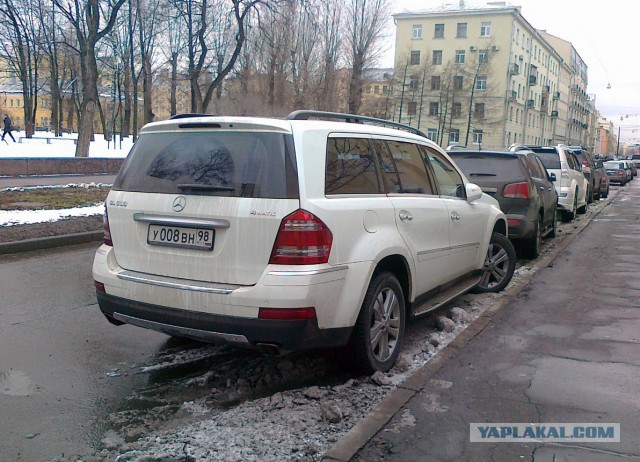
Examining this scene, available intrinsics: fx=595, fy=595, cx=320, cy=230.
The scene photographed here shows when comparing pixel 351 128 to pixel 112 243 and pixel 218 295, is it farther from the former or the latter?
pixel 112 243

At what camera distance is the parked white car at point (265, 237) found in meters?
3.55

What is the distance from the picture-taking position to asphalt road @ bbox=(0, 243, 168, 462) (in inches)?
133

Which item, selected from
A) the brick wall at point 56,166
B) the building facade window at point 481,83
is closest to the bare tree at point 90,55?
the brick wall at point 56,166

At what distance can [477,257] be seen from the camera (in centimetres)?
604

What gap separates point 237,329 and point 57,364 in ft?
5.75

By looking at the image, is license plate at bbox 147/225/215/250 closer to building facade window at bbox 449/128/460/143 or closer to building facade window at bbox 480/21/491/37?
building facade window at bbox 449/128/460/143

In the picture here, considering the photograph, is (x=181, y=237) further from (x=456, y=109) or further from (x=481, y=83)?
(x=481, y=83)

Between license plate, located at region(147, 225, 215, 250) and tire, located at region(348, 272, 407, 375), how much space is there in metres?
1.13

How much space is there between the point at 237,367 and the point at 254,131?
5.95ft

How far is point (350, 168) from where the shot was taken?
4.07 meters

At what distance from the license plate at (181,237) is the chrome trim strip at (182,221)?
0.09ft

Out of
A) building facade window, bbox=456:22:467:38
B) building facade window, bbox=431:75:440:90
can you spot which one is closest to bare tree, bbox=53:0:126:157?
building facade window, bbox=431:75:440:90

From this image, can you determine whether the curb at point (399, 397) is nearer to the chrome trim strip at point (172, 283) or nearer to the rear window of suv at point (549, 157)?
the chrome trim strip at point (172, 283)

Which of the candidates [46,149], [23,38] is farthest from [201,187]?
[23,38]
